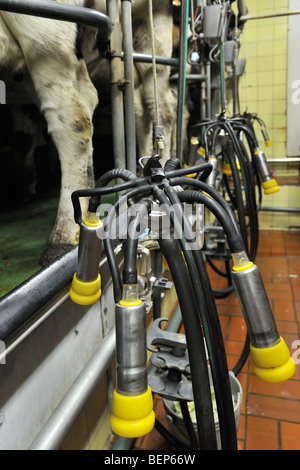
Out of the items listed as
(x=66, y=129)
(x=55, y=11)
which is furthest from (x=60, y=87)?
(x=55, y=11)

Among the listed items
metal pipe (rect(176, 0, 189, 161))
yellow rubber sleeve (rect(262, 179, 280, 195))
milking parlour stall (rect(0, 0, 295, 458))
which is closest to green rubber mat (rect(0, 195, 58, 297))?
milking parlour stall (rect(0, 0, 295, 458))

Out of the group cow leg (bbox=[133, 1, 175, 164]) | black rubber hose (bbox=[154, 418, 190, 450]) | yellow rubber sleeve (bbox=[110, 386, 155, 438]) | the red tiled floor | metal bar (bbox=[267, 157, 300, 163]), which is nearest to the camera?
yellow rubber sleeve (bbox=[110, 386, 155, 438])

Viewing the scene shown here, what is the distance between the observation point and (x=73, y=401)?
0.99 m

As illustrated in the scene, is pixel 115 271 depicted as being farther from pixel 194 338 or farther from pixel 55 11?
pixel 55 11

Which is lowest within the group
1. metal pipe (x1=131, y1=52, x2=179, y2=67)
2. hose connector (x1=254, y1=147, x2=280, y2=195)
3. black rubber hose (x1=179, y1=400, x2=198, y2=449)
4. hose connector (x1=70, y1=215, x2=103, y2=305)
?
black rubber hose (x1=179, y1=400, x2=198, y2=449)

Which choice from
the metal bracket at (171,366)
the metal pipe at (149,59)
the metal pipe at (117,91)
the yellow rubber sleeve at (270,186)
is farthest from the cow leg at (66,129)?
the yellow rubber sleeve at (270,186)

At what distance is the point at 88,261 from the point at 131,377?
25 cm

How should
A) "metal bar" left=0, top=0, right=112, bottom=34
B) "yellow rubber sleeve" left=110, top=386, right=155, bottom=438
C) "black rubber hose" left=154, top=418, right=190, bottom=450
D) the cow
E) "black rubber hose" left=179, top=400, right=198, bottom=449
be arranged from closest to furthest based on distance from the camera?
1. "yellow rubber sleeve" left=110, top=386, right=155, bottom=438
2. "metal bar" left=0, top=0, right=112, bottom=34
3. "black rubber hose" left=179, top=400, right=198, bottom=449
4. the cow
5. "black rubber hose" left=154, top=418, right=190, bottom=450

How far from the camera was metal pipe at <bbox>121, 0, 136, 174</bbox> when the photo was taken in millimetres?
1190

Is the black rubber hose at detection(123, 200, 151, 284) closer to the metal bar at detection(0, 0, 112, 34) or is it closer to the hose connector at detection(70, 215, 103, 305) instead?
the hose connector at detection(70, 215, 103, 305)

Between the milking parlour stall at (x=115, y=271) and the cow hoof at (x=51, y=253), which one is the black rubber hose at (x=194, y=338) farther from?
the cow hoof at (x=51, y=253)

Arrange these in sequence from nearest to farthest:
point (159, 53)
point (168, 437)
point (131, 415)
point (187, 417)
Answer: point (131, 415) < point (187, 417) < point (168, 437) < point (159, 53)

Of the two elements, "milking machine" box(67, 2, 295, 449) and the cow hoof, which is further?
the cow hoof
